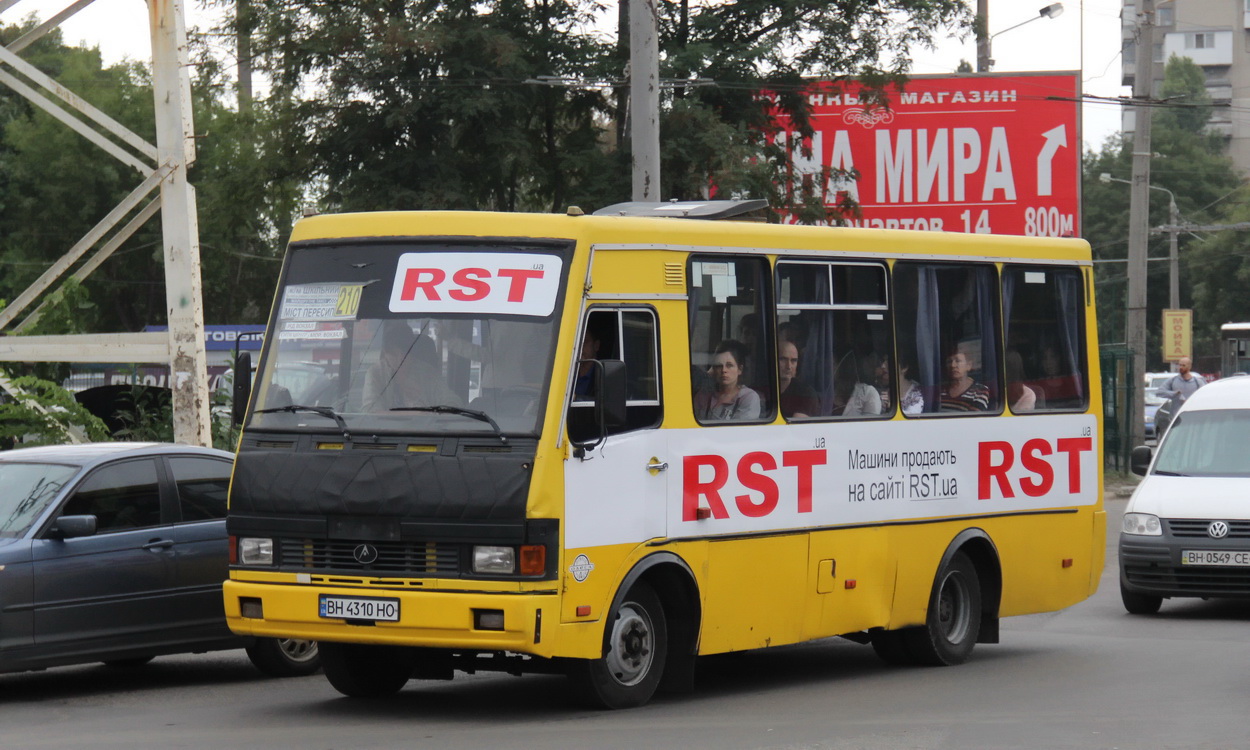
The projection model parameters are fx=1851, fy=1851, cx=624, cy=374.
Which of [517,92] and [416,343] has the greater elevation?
[517,92]

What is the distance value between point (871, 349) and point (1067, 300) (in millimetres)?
2556

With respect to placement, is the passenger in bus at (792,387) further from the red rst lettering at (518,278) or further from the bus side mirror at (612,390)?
the red rst lettering at (518,278)

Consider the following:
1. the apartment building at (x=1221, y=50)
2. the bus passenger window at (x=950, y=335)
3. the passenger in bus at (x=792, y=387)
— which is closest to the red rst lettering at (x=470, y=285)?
the passenger in bus at (x=792, y=387)

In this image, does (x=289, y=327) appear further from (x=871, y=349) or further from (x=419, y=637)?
(x=871, y=349)

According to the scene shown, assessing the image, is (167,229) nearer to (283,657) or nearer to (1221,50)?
(283,657)

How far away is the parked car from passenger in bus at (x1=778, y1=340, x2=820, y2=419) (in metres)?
3.55

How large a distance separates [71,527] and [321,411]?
6.21 ft

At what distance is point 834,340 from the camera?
11344mm

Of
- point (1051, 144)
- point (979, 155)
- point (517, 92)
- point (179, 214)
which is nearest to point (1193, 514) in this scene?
point (179, 214)

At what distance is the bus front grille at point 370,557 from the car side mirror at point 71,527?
62.6 inches

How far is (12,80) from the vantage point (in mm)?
20094

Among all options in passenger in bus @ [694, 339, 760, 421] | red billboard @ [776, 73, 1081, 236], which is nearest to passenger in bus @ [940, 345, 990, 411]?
passenger in bus @ [694, 339, 760, 421]

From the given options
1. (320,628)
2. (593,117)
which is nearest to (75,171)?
(593,117)

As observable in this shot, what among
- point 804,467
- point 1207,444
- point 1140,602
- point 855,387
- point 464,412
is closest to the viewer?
point 464,412
